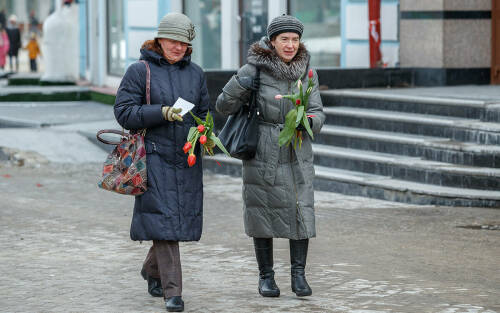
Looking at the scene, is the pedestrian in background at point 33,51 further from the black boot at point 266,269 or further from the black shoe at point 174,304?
the black shoe at point 174,304

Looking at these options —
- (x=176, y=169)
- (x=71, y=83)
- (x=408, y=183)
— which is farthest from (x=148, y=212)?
(x=71, y=83)

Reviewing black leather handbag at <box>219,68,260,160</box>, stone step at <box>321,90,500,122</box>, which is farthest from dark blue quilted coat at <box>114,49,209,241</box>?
→ stone step at <box>321,90,500,122</box>

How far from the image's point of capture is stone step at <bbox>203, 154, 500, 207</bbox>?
32.0 feet

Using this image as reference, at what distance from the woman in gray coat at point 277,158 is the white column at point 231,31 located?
11025 millimetres

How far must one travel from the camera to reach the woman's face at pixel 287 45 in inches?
255

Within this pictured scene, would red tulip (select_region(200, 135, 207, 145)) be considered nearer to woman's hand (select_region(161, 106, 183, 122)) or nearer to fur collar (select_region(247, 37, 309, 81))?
woman's hand (select_region(161, 106, 183, 122))

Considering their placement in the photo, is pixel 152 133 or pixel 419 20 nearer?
pixel 152 133

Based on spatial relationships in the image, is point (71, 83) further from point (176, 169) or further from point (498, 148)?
point (176, 169)

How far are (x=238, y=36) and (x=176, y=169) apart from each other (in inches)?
453

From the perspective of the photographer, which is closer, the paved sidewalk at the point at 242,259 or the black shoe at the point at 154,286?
the paved sidewalk at the point at 242,259

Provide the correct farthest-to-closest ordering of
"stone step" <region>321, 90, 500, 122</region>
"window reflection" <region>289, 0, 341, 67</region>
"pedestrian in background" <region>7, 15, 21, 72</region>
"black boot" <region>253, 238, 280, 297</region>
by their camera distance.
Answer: "pedestrian in background" <region>7, 15, 21, 72</region> < "window reflection" <region>289, 0, 341, 67</region> < "stone step" <region>321, 90, 500, 122</region> < "black boot" <region>253, 238, 280, 297</region>

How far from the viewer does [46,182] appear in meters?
11.8

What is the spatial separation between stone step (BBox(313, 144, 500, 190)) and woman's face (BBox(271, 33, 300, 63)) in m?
4.00

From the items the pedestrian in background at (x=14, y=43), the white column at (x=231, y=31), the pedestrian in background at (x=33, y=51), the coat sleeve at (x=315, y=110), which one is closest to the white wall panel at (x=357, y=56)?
the white column at (x=231, y=31)
